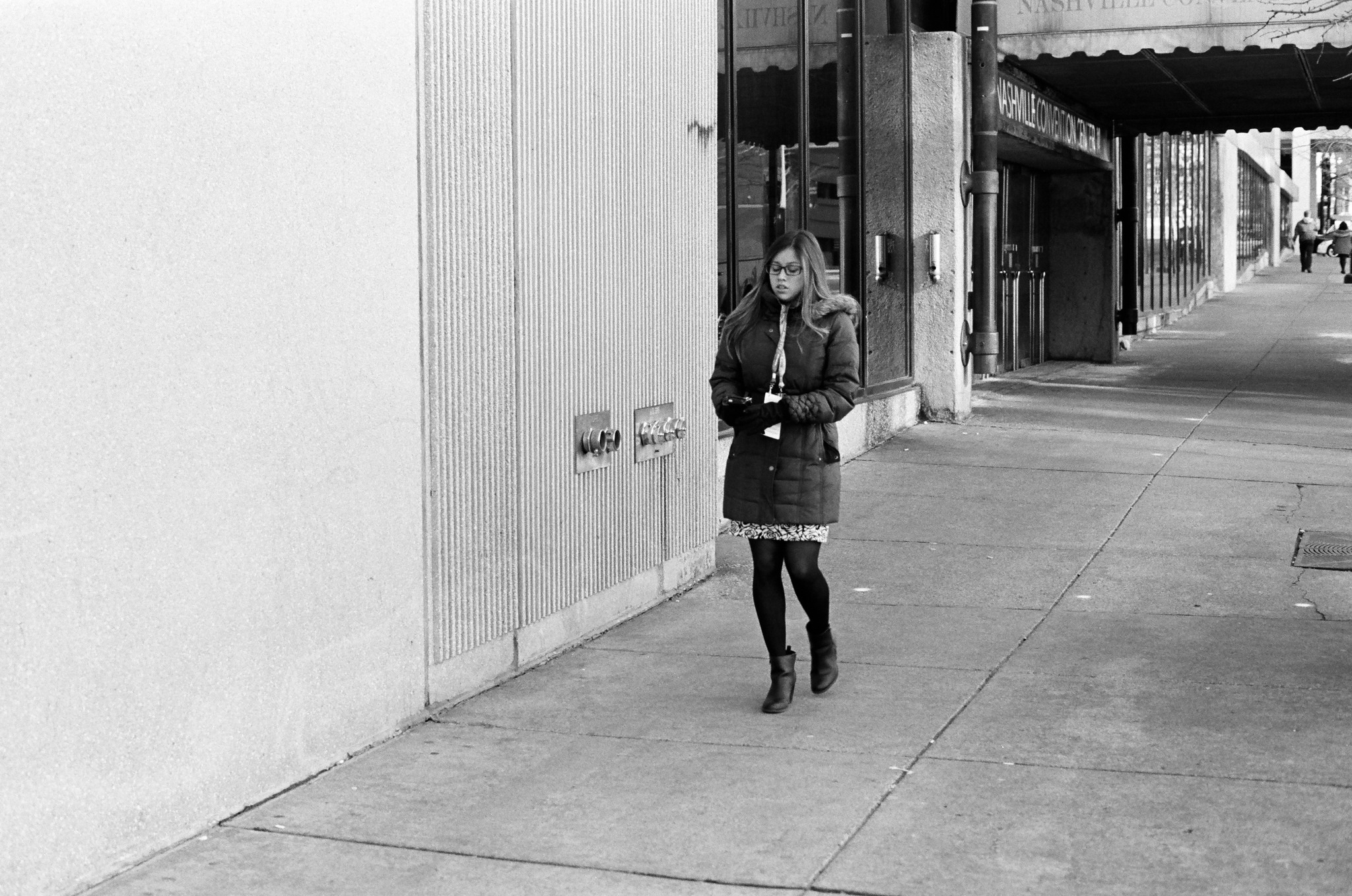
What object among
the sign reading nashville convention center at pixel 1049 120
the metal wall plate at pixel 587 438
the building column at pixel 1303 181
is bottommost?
the metal wall plate at pixel 587 438

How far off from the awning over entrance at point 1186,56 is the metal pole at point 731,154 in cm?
349

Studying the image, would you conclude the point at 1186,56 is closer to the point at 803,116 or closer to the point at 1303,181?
the point at 803,116

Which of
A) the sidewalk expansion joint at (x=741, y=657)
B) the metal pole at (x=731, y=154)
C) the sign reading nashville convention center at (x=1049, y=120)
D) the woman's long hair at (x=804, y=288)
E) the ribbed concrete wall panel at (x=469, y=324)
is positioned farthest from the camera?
the sign reading nashville convention center at (x=1049, y=120)

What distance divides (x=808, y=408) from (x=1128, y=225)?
16243 millimetres

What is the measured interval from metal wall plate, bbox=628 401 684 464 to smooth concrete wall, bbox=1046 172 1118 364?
13687mm

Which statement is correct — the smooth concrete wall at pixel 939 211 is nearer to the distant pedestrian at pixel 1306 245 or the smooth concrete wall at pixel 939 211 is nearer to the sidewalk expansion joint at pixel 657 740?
the sidewalk expansion joint at pixel 657 740

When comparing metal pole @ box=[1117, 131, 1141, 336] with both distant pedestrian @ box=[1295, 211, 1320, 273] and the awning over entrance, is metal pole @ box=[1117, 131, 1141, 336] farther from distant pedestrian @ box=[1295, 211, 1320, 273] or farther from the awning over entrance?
distant pedestrian @ box=[1295, 211, 1320, 273]

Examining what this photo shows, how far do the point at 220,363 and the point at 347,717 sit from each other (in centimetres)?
136

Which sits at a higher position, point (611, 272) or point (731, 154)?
point (731, 154)

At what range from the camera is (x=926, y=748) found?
226 inches

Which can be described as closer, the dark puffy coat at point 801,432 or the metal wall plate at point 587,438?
the dark puffy coat at point 801,432

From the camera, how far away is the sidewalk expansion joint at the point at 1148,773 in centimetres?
527

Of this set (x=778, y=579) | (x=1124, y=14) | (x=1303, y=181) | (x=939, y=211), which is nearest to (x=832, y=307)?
(x=778, y=579)

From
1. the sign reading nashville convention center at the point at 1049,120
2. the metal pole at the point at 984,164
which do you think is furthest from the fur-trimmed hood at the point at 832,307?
the sign reading nashville convention center at the point at 1049,120
